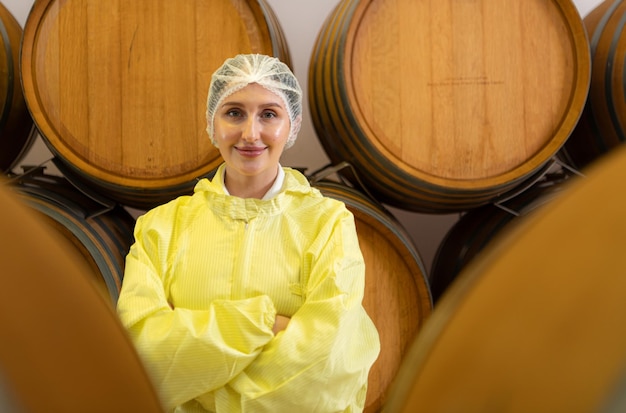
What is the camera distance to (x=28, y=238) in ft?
0.70

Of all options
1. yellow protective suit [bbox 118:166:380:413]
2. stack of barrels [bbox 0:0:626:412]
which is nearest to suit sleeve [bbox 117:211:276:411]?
yellow protective suit [bbox 118:166:380:413]

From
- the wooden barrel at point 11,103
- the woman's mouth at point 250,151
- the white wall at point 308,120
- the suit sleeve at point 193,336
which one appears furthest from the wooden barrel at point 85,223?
the white wall at point 308,120

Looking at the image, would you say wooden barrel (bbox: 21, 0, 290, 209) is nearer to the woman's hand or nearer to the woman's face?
the woman's face

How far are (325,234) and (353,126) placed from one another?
53 centimetres

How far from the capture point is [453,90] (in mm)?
1717

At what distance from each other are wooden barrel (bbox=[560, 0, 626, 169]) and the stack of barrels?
16 cm

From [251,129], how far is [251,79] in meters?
0.13

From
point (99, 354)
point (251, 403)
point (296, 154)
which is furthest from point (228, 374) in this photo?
point (296, 154)

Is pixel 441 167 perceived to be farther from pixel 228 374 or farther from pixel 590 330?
pixel 590 330

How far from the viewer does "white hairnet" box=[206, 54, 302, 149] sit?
4.22ft

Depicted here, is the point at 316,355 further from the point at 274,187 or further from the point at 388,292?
the point at 388,292

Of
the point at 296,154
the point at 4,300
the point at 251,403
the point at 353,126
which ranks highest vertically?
the point at 4,300

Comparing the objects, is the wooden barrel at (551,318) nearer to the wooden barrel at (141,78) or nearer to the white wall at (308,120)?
the wooden barrel at (141,78)

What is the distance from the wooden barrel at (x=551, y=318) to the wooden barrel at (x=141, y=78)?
4.94 ft
